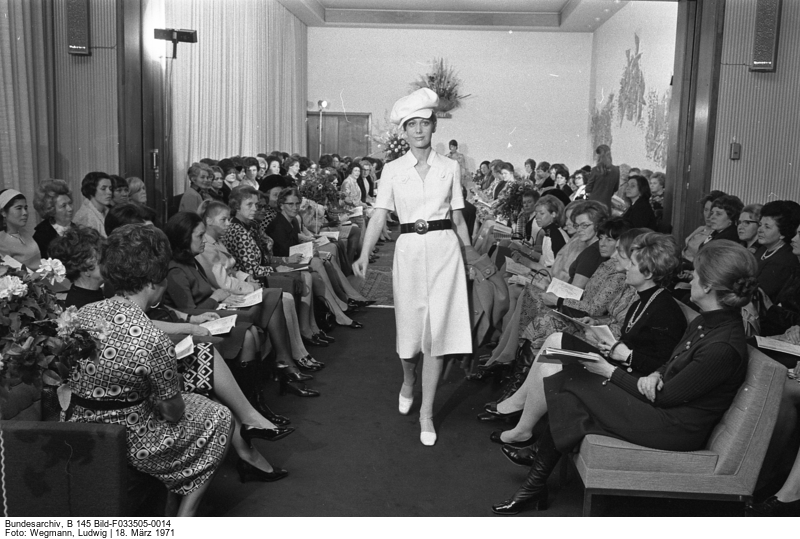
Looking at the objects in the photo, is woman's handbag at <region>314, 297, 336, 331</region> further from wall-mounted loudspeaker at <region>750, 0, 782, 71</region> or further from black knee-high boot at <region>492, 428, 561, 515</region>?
wall-mounted loudspeaker at <region>750, 0, 782, 71</region>

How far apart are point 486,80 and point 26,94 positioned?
1366 centimetres

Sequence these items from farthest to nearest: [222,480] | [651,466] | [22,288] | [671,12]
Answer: [671,12], [222,480], [651,466], [22,288]

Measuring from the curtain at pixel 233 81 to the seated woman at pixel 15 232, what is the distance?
140 inches

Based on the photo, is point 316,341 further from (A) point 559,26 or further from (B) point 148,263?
(A) point 559,26

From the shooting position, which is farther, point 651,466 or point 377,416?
point 377,416

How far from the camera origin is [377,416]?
460 centimetres

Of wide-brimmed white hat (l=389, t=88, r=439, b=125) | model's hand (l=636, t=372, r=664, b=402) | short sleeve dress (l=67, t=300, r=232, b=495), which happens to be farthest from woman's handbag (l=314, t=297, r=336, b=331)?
model's hand (l=636, t=372, r=664, b=402)

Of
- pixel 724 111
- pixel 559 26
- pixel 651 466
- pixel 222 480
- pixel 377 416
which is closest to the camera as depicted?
pixel 651 466

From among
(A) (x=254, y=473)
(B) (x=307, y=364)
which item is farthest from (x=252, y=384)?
(B) (x=307, y=364)

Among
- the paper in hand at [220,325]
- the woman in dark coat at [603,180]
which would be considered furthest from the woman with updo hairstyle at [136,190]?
the woman in dark coat at [603,180]

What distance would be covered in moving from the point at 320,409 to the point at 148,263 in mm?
2143

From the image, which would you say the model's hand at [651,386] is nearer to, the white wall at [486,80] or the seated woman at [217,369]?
the seated woman at [217,369]

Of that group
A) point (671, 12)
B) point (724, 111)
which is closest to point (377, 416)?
point (724, 111)

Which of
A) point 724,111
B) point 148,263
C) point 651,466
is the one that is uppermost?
point 724,111
